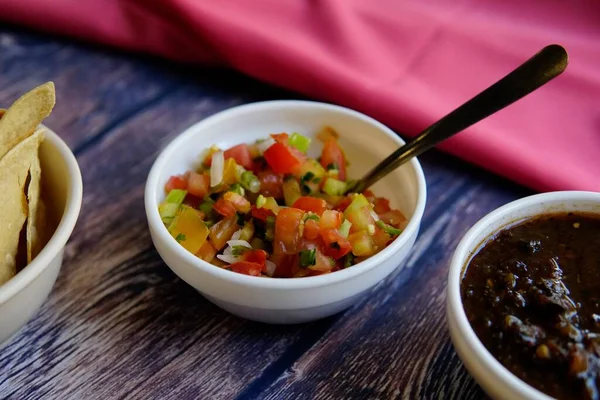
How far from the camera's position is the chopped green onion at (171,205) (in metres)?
1.67

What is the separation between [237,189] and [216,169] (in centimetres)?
9

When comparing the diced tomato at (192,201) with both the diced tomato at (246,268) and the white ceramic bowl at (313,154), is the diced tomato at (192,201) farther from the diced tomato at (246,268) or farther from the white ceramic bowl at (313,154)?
the diced tomato at (246,268)

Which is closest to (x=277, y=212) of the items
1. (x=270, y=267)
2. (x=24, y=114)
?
(x=270, y=267)

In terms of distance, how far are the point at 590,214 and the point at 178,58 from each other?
1512 millimetres

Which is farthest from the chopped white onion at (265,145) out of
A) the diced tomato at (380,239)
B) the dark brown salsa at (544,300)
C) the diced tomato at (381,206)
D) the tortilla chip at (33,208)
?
the dark brown salsa at (544,300)

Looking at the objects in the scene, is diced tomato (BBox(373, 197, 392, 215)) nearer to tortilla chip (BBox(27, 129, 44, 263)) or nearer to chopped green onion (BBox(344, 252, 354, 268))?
chopped green onion (BBox(344, 252, 354, 268))

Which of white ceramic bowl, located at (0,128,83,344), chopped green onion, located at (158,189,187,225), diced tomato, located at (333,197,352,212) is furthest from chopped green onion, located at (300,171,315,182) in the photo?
white ceramic bowl, located at (0,128,83,344)

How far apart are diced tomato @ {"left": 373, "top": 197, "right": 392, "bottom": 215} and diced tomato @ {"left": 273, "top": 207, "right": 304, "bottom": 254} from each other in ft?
0.88

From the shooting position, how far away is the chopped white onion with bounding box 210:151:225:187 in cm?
174

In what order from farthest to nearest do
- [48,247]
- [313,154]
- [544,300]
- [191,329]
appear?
[313,154] < [191,329] < [48,247] < [544,300]

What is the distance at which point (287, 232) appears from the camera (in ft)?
5.14

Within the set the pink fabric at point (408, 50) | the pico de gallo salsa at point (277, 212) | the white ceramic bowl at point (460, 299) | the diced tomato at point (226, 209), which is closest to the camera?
the white ceramic bowl at point (460, 299)

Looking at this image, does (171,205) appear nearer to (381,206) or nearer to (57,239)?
(57,239)

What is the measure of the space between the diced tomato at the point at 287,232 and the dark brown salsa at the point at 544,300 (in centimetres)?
40
